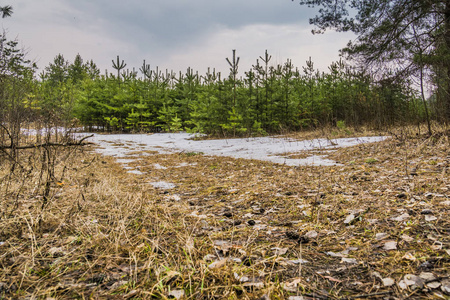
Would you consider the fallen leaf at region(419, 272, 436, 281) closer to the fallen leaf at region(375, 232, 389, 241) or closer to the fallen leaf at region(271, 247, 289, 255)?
the fallen leaf at region(375, 232, 389, 241)

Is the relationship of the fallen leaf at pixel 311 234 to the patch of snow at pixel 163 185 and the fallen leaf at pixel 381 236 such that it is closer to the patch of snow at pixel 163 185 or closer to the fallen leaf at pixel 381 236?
the fallen leaf at pixel 381 236

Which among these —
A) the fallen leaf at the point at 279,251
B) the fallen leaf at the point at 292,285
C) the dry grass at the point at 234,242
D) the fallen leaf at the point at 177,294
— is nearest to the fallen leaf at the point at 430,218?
the dry grass at the point at 234,242

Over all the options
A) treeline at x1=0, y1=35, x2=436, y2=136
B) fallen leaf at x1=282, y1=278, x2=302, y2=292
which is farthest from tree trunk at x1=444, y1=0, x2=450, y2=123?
fallen leaf at x1=282, y1=278, x2=302, y2=292

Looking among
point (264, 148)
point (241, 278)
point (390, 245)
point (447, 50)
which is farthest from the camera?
point (264, 148)

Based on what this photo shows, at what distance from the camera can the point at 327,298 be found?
4.25 ft

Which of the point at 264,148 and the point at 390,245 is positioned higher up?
the point at 264,148

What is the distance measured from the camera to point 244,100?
40.9 feet

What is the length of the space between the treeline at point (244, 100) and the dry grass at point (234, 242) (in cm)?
630

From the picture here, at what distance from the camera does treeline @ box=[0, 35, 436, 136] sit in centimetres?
1092

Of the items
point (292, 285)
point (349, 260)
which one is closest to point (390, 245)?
point (349, 260)

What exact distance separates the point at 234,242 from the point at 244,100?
431 inches

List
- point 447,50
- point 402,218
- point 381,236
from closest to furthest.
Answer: point 381,236
point 402,218
point 447,50

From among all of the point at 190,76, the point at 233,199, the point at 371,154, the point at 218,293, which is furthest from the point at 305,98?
the point at 218,293

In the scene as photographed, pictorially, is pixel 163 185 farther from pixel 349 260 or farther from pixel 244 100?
pixel 244 100
